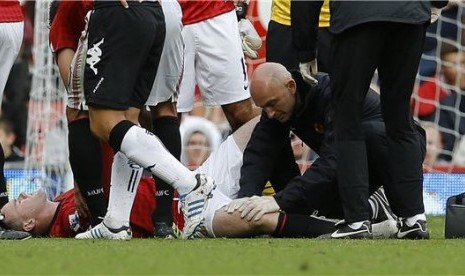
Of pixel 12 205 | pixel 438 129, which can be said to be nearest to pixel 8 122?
pixel 438 129

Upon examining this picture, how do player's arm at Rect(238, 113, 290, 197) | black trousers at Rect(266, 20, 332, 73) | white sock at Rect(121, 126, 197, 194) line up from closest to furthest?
white sock at Rect(121, 126, 197, 194), player's arm at Rect(238, 113, 290, 197), black trousers at Rect(266, 20, 332, 73)

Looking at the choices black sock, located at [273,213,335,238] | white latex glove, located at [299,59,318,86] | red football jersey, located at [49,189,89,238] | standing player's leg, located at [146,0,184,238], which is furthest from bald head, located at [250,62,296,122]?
red football jersey, located at [49,189,89,238]

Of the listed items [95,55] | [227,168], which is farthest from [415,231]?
[95,55]

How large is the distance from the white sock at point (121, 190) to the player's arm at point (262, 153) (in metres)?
0.73

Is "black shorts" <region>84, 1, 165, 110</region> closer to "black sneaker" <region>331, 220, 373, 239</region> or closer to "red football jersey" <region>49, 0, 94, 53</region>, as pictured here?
"red football jersey" <region>49, 0, 94, 53</region>

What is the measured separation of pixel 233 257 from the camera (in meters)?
5.29

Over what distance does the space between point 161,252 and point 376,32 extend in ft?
5.13

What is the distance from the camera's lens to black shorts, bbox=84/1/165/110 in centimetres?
616

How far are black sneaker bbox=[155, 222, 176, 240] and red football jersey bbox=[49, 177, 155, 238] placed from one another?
0.14 feet

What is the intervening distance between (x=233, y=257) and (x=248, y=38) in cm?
351

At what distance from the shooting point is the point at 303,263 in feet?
16.5

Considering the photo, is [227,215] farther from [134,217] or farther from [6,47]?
[6,47]

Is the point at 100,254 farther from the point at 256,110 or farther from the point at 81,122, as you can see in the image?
the point at 256,110

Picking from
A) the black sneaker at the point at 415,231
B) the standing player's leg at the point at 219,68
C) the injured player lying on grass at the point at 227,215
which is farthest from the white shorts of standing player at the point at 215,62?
the black sneaker at the point at 415,231
